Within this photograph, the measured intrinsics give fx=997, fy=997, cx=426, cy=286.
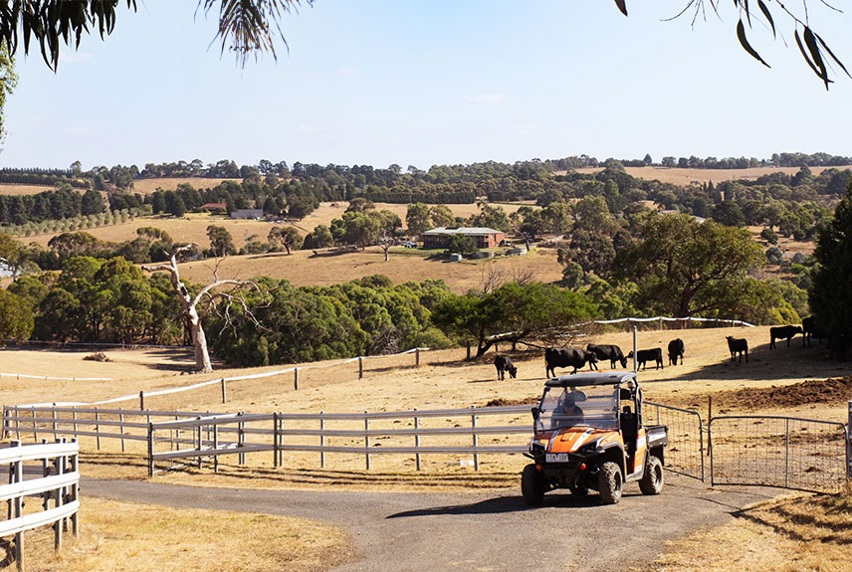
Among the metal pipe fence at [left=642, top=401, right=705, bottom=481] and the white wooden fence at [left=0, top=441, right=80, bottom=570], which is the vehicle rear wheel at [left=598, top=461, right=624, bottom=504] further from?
the white wooden fence at [left=0, top=441, right=80, bottom=570]

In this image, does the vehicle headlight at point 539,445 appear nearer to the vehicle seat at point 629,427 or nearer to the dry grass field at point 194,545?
the vehicle seat at point 629,427

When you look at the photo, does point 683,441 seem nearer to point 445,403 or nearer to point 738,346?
point 445,403

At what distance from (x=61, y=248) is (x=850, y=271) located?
137900 mm

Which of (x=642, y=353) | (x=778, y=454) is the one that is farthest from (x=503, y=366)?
(x=778, y=454)

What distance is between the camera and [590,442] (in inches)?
587

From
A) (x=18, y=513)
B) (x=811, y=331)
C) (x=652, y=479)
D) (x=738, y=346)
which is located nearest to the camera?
(x=18, y=513)

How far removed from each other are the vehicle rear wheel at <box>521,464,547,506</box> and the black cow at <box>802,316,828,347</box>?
27726 mm

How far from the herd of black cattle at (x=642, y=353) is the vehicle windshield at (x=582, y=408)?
2094 centimetres

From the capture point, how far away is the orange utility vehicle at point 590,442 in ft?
48.8

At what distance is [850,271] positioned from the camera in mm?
38438

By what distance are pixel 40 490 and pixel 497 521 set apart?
619cm

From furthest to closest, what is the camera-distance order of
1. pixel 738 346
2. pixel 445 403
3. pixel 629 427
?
1. pixel 738 346
2. pixel 445 403
3. pixel 629 427

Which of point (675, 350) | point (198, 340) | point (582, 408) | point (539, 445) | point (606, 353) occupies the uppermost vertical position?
point (582, 408)

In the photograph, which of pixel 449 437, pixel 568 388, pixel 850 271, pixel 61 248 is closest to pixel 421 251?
pixel 61 248
